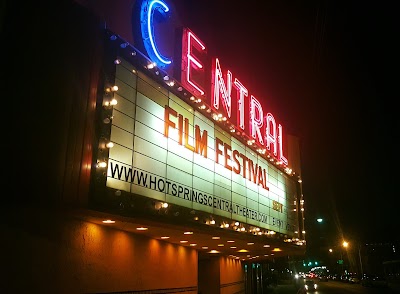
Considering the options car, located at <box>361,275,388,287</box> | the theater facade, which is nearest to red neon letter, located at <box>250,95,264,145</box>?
the theater facade

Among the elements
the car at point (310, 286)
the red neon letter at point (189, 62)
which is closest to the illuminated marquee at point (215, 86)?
the red neon letter at point (189, 62)

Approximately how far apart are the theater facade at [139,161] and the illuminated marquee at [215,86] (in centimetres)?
4

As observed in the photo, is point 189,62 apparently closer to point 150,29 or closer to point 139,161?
point 150,29

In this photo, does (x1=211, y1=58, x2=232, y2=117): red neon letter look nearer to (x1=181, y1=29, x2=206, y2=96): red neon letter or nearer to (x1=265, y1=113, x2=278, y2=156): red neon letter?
(x1=181, y1=29, x2=206, y2=96): red neon letter

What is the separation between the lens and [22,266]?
22.6 feet

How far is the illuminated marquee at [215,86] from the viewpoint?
32.7ft

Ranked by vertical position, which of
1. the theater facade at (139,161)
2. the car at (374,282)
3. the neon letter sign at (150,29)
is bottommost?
the car at (374,282)

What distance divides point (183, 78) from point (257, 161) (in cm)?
596

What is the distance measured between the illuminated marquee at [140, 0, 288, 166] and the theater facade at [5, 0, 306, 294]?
0.15 feet

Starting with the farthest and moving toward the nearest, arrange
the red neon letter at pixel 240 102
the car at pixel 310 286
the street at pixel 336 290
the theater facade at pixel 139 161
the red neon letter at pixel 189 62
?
the car at pixel 310 286 → the street at pixel 336 290 → the red neon letter at pixel 240 102 → the red neon letter at pixel 189 62 → the theater facade at pixel 139 161

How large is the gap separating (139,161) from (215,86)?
16.7 ft

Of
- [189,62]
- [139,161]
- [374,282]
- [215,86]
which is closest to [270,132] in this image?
[215,86]

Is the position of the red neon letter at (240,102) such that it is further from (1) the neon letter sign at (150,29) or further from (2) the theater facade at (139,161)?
(1) the neon letter sign at (150,29)

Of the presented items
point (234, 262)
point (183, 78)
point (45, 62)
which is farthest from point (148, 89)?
point (234, 262)
